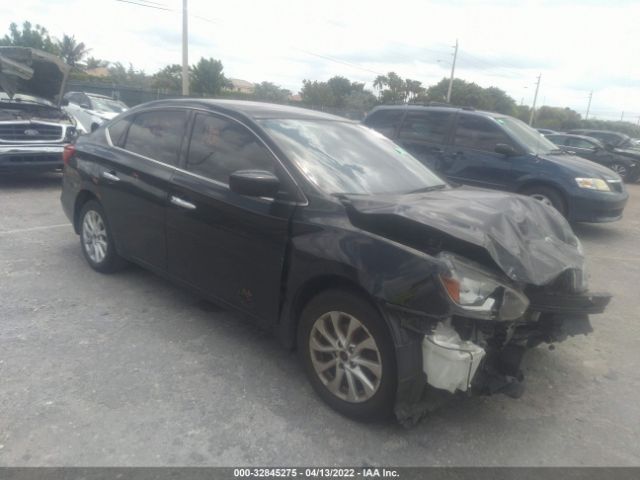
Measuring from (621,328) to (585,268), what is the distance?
5.23 ft

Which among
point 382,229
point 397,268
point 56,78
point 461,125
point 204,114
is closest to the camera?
point 397,268

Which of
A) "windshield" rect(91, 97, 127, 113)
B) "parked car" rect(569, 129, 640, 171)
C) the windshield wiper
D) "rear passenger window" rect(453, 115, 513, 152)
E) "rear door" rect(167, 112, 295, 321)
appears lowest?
"rear door" rect(167, 112, 295, 321)

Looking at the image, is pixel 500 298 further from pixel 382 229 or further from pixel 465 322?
pixel 382 229

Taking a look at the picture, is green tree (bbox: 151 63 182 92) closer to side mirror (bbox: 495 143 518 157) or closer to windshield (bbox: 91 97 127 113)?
windshield (bbox: 91 97 127 113)

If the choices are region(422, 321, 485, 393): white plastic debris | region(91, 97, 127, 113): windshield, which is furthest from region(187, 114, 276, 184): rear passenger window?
region(91, 97, 127, 113): windshield

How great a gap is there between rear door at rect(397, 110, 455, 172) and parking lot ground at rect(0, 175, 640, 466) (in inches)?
176

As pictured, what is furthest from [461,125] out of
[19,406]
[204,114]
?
[19,406]

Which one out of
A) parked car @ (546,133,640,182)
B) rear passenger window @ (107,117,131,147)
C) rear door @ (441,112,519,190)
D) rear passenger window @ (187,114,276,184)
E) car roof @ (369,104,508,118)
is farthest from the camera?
parked car @ (546,133,640,182)

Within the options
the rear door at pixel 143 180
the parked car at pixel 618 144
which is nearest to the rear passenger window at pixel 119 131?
the rear door at pixel 143 180

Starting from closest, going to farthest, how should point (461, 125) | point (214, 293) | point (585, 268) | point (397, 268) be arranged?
point (397, 268) < point (585, 268) < point (214, 293) < point (461, 125)

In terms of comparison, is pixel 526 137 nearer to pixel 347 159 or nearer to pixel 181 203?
pixel 347 159

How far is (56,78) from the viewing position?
949cm

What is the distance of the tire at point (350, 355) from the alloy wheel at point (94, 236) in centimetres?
257

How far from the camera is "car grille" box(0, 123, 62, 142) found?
8.12 metres
